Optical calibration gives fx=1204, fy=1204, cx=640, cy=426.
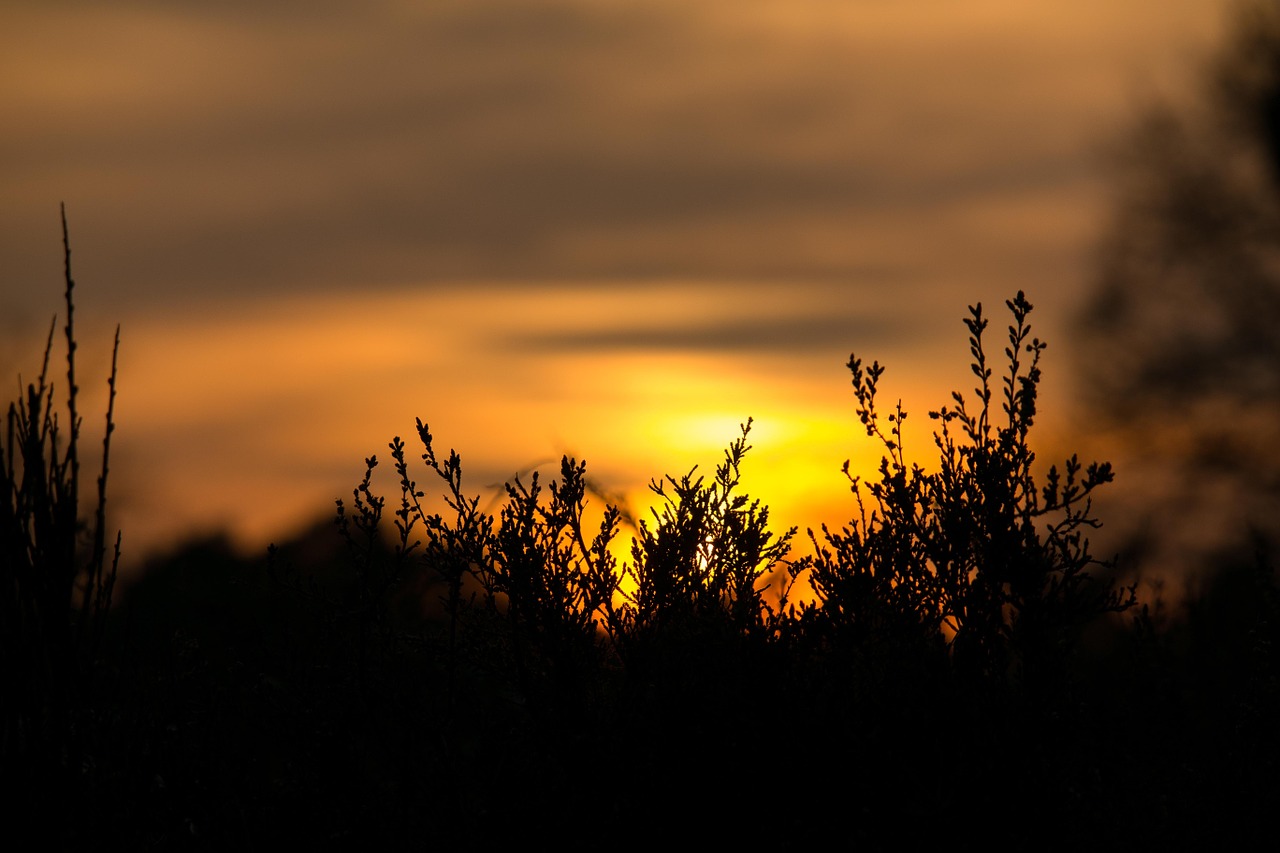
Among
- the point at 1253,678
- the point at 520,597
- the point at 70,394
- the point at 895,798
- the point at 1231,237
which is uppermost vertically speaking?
the point at 1231,237

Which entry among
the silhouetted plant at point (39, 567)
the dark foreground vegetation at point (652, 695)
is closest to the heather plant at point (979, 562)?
the dark foreground vegetation at point (652, 695)

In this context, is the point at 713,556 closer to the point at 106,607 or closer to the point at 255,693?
the point at 255,693

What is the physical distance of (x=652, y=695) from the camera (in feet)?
18.8

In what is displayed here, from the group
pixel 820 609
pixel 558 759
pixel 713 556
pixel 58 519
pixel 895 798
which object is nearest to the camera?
pixel 58 519

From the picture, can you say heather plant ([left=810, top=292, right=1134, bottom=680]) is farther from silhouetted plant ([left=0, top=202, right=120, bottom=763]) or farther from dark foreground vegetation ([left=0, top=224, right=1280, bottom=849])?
silhouetted plant ([left=0, top=202, right=120, bottom=763])

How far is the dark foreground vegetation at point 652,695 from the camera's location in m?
4.66

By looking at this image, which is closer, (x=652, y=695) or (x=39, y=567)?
(x=39, y=567)

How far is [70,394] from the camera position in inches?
166

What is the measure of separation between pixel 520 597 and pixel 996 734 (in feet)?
7.62

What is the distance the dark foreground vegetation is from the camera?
4660mm

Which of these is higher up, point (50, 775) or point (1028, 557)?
point (1028, 557)

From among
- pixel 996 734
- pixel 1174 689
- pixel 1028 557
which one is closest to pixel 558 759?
pixel 996 734

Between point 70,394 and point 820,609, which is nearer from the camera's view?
point 70,394

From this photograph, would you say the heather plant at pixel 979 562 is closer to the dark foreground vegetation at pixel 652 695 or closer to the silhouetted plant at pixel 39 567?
the dark foreground vegetation at pixel 652 695
